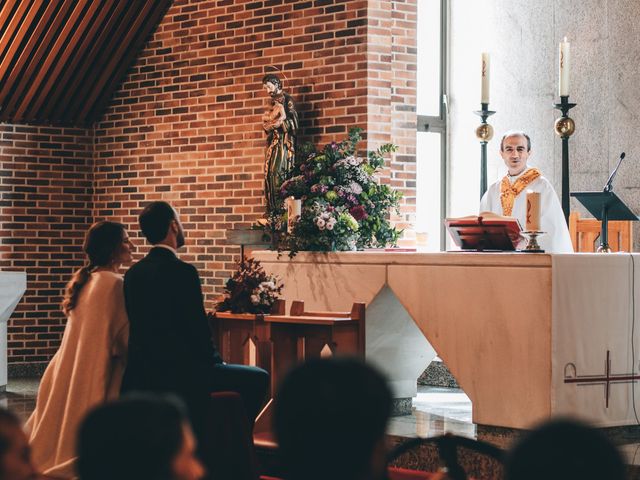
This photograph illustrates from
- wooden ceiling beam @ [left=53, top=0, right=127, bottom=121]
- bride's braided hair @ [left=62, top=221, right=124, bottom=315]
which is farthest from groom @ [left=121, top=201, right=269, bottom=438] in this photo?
wooden ceiling beam @ [left=53, top=0, right=127, bottom=121]

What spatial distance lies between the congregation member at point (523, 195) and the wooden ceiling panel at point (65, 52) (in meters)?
3.97

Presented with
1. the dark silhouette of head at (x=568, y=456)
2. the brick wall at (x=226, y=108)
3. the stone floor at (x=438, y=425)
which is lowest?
the stone floor at (x=438, y=425)

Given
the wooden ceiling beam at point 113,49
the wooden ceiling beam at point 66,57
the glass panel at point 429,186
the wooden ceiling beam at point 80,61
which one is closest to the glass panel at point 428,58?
the glass panel at point 429,186

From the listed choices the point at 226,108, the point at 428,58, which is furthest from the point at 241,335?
the point at 428,58

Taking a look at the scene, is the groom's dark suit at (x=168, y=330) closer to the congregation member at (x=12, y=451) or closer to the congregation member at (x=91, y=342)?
the congregation member at (x=91, y=342)

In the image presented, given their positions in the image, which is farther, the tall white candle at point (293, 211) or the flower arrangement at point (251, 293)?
the tall white candle at point (293, 211)

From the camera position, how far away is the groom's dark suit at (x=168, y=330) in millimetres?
4676

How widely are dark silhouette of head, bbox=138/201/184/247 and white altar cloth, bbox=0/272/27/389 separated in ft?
13.0

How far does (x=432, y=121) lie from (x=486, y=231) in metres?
4.32

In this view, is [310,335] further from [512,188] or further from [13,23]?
[13,23]

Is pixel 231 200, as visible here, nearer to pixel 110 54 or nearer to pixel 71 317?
pixel 110 54

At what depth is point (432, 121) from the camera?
34.4 ft

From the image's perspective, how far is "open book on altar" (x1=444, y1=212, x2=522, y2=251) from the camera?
6203mm

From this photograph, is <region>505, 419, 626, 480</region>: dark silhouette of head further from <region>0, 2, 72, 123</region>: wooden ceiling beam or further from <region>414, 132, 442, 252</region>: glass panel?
<region>414, 132, 442, 252</region>: glass panel
